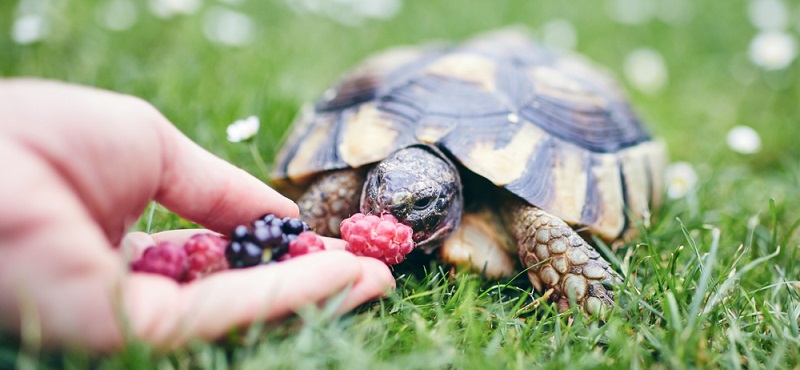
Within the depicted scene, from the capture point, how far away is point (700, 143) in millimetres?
3832

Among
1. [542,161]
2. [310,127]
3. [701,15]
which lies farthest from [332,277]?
[701,15]

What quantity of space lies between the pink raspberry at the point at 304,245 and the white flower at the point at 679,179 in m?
1.82

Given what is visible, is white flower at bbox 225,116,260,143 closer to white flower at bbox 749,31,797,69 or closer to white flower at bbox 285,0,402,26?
white flower at bbox 285,0,402,26

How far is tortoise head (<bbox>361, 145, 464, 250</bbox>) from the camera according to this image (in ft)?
6.26

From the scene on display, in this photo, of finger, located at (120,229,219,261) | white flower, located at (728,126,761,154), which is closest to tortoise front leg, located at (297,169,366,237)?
finger, located at (120,229,219,261)

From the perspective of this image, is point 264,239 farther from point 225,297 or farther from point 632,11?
point 632,11

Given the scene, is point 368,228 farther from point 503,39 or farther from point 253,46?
point 253,46

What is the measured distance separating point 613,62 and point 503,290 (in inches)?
138

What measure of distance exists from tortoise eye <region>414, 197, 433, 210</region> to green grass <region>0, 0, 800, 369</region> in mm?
218

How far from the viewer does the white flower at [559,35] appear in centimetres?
511

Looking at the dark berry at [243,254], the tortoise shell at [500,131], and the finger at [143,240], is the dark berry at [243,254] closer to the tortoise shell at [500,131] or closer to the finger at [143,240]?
the finger at [143,240]

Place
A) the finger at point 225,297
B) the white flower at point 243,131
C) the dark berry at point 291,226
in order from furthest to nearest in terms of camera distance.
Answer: the white flower at point 243,131 → the dark berry at point 291,226 → the finger at point 225,297

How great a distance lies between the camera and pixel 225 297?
1.38 m

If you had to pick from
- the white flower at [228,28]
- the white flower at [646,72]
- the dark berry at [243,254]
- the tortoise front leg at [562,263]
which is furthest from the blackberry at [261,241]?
the white flower at [646,72]
